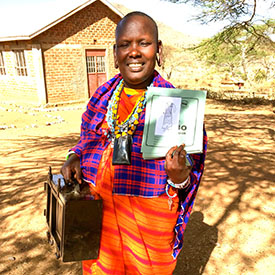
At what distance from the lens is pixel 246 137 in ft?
22.6

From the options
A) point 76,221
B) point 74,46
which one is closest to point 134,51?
point 76,221

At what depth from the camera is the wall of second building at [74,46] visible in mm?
10945

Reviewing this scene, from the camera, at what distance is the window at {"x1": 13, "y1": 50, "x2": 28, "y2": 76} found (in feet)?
37.4

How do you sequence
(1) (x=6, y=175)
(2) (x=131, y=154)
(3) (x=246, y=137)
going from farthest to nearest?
(3) (x=246, y=137) → (1) (x=6, y=175) → (2) (x=131, y=154)

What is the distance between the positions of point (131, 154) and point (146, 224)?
36cm

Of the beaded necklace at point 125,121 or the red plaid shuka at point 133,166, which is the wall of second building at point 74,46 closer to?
the red plaid shuka at point 133,166

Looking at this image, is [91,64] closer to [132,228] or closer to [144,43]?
[144,43]

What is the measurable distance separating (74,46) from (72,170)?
35.9 ft

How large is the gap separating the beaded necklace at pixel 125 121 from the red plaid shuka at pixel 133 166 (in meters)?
0.03

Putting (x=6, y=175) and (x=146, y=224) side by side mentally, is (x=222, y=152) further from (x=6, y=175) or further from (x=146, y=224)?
(x=146, y=224)

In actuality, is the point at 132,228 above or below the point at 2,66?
below

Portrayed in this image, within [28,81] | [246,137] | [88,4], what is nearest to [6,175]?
[246,137]

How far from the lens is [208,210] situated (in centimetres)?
345

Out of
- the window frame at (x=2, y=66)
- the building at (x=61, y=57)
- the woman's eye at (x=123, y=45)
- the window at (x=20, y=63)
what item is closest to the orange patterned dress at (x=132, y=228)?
the woman's eye at (x=123, y=45)
